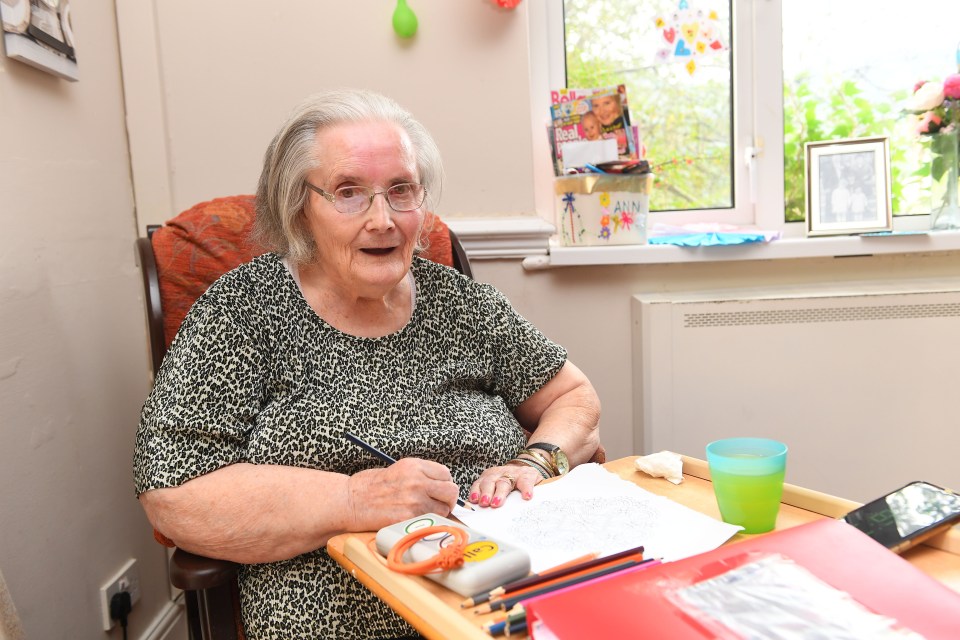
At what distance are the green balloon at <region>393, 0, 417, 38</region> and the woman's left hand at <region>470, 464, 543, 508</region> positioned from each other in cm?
116

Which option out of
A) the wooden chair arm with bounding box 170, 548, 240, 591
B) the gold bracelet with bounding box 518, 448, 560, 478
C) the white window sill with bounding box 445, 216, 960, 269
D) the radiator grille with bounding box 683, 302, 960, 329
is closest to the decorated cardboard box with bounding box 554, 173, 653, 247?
the white window sill with bounding box 445, 216, 960, 269

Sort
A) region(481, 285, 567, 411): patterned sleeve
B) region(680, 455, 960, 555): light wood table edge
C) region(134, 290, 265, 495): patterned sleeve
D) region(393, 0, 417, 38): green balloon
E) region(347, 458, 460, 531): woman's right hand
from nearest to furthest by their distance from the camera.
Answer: region(680, 455, 960, 555): light wood table edge → region(347, 458, 460, 531): woman's right hand → region(134, 290, 265, 495): patterned sleeve → region(481, 285, 567, 411): patterned sleeve → region(393, 0, 417, 38): green balloon

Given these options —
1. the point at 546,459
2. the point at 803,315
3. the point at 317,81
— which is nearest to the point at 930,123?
the point at 803,315

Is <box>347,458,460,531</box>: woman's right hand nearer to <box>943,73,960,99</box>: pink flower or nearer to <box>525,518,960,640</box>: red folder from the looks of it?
<box>525,518,960,640</box>: red folder

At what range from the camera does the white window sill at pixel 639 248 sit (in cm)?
193

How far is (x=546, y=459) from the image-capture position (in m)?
1.26

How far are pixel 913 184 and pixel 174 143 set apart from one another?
199cm

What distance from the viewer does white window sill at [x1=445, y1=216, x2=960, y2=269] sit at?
1929mm

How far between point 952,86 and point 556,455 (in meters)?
1.46

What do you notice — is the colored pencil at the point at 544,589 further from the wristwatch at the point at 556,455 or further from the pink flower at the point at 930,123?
the pink flower at the point at 930,123

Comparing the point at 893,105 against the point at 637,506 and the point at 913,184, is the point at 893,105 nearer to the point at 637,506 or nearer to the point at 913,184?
the point at 913,184

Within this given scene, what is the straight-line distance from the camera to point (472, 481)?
49.9 inches

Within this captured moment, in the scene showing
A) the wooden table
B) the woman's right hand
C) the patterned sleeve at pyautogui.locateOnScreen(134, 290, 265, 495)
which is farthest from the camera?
the patterned sleeve at pyautogui.locateOnScreen(134, 290, 265, 495)

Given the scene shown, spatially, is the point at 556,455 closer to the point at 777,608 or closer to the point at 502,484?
the point at 502,484
